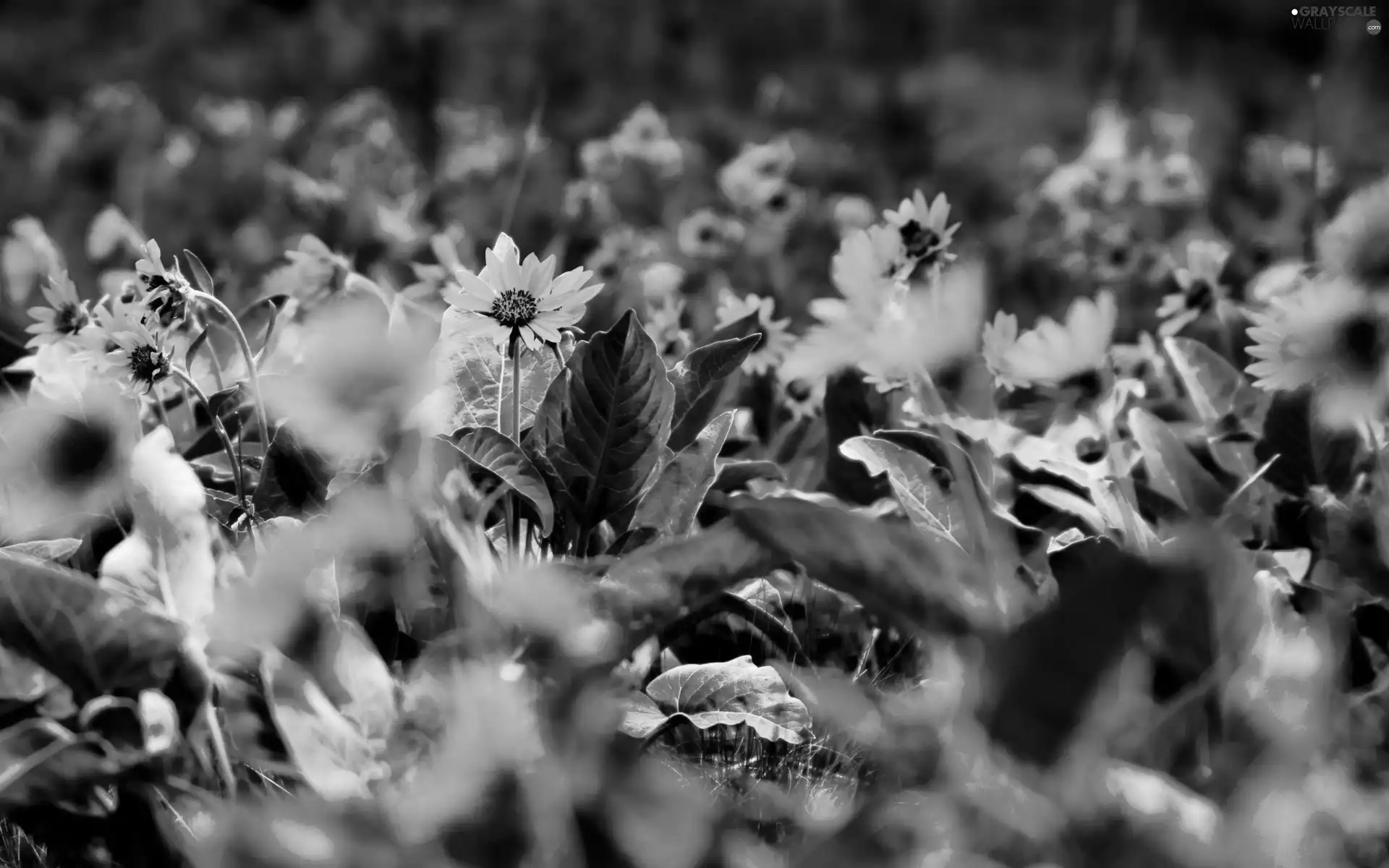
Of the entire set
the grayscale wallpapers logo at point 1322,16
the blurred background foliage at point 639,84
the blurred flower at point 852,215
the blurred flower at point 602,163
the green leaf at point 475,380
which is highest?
the grayscale wallpapers logo at point 1322,16

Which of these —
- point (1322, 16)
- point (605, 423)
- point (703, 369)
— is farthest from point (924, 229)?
point (1322, 16)

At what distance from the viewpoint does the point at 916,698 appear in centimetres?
76

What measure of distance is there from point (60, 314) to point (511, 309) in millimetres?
428

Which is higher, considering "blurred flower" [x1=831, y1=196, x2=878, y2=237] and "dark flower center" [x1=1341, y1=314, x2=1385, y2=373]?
"dark flower center" [x1=1341, y1=314, x2=1385, y2=373]

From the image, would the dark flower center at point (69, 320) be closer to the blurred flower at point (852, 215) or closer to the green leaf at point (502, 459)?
the green leaf at point (502, 459)

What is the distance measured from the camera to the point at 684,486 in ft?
2.88

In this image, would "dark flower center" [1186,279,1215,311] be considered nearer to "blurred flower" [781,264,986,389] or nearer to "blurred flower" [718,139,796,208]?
"blurred flower" [781,264,986,389]

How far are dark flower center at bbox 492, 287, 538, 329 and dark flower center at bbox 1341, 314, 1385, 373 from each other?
1.94 ft

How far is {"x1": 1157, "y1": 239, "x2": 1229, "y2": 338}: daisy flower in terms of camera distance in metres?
1.29

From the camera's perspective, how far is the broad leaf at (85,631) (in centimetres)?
66

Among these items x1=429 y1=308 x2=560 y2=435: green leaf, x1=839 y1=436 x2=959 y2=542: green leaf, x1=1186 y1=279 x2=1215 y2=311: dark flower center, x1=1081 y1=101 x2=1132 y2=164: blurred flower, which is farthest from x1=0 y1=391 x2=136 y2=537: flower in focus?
x1=1081 y1=101 x2=1132 y2=164: blurred flower

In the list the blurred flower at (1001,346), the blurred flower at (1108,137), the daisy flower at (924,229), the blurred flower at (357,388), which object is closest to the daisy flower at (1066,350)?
the blurred flower at (1001,346)

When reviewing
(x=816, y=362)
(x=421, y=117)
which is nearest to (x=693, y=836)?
(x=816, y=362)

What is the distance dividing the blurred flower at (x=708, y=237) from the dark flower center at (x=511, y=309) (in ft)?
4.34
